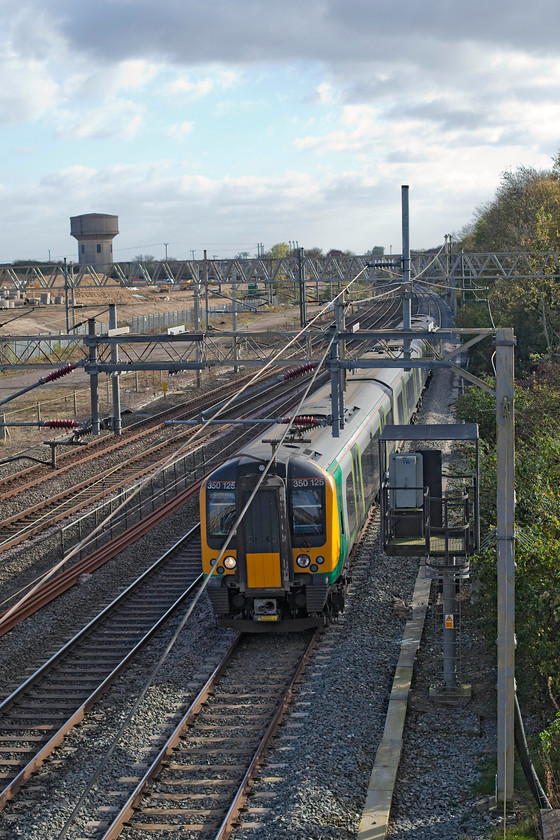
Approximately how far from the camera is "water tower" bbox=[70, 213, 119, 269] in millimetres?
125188

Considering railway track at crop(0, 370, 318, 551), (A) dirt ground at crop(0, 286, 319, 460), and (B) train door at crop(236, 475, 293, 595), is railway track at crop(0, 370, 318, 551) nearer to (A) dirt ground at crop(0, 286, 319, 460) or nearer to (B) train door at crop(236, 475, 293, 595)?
(A) dirt ground at crop(0, 286, 319, 460)

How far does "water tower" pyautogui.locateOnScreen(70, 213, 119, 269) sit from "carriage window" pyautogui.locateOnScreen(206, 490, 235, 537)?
114640mm

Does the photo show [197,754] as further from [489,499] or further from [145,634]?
[489,499]

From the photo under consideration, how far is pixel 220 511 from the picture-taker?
13.2 metres

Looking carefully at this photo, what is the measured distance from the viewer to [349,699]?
449 inches

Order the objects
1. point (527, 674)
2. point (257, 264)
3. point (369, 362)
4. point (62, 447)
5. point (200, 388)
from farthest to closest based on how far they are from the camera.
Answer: point (200, 388), point (257, 264), point (62, 447), point (369, 362), point (527, 674)

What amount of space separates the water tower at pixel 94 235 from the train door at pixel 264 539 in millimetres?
114991

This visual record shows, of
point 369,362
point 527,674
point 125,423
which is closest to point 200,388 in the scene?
point 125,423

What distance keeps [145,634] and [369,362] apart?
237 inches

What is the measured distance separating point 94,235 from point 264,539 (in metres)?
119

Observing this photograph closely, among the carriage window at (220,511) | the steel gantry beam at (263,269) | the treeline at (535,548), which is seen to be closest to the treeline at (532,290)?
the steel gantry beam at (263,269)

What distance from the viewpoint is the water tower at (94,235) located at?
125 meters

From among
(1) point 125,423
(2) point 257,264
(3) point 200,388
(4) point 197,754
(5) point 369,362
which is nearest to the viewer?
(4) point 197,754

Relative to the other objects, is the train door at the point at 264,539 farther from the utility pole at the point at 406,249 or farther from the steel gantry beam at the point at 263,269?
the steel gantry beam at the point at 263,269
